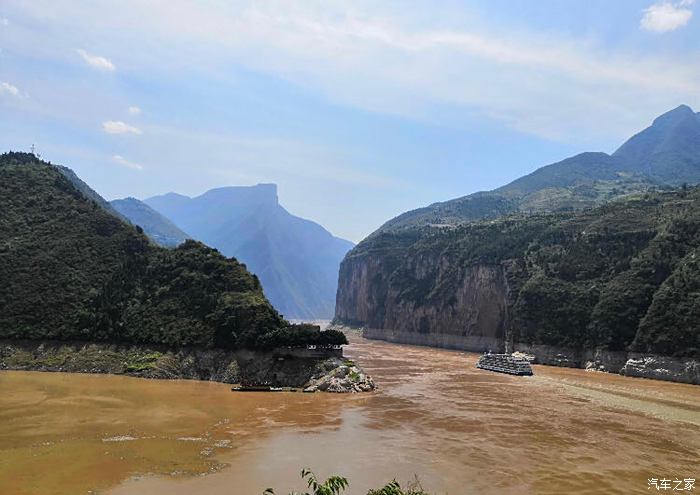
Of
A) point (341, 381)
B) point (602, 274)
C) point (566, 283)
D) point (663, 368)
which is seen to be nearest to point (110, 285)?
point (341, 381)

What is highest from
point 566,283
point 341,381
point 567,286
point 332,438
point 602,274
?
point 602,274

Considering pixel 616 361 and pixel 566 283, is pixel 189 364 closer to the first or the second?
pixel 616 361

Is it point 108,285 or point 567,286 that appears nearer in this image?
point 108,285

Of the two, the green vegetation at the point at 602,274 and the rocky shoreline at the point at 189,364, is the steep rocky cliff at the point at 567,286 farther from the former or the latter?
the rocky shoreline at the point at 189,364

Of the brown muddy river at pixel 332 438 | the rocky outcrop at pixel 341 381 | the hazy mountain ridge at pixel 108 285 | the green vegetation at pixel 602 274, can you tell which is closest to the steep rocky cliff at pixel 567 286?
the green vegetation at pixel 602 274

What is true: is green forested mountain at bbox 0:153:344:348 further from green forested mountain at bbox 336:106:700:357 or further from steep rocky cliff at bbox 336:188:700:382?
green forested mountain at bbox 336:106:700:357
